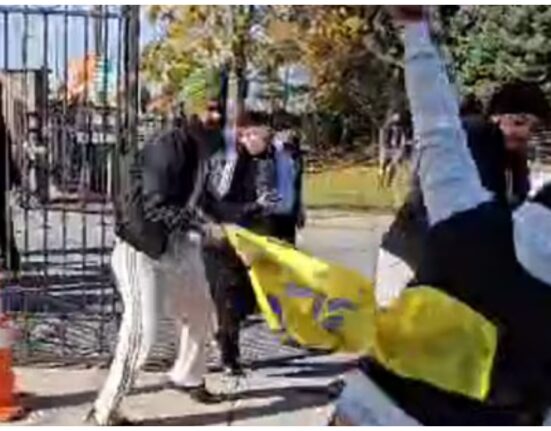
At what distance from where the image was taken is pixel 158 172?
214 inches

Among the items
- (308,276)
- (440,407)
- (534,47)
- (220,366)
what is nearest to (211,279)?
(220,366)

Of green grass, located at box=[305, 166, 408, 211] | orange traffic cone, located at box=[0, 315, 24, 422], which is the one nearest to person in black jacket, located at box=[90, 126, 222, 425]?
orange traffic cone, located at box=[0, 315, 24, 422]

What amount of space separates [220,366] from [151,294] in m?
1.35

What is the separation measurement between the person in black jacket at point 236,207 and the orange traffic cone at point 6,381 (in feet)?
3.18

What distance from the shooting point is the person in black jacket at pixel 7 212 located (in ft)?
26.1

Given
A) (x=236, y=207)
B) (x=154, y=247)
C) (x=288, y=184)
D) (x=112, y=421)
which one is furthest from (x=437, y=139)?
(x=288, y=184)

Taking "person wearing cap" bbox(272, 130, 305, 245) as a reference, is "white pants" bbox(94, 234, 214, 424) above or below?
below

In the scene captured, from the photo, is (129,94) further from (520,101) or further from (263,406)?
(520,101)

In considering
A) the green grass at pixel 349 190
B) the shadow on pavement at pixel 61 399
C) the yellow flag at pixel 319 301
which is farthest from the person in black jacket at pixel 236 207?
the yellow flag at pixel 319 301

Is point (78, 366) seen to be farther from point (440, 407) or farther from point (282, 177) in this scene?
point (440, 407)

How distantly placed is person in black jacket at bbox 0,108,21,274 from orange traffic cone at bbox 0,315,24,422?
2.50m

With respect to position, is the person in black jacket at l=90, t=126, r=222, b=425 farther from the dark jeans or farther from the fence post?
the dark jeans

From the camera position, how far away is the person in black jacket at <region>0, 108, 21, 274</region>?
313 inches

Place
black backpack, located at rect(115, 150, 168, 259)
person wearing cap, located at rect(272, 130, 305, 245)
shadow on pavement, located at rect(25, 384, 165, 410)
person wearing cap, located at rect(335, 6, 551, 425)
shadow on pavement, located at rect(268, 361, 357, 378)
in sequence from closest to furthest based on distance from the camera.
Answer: person wearing cap, located at rect(335, 6, 551, 425) < black backpack, located at rect(115, 150, 168, 259) < shadow on pavement, located at rect(25, 384, 165, 410) < shadow on pavement, located at rect(268, 361, 357, 378) < person wearing cap, located at rect(272, 130, 305, 245)
